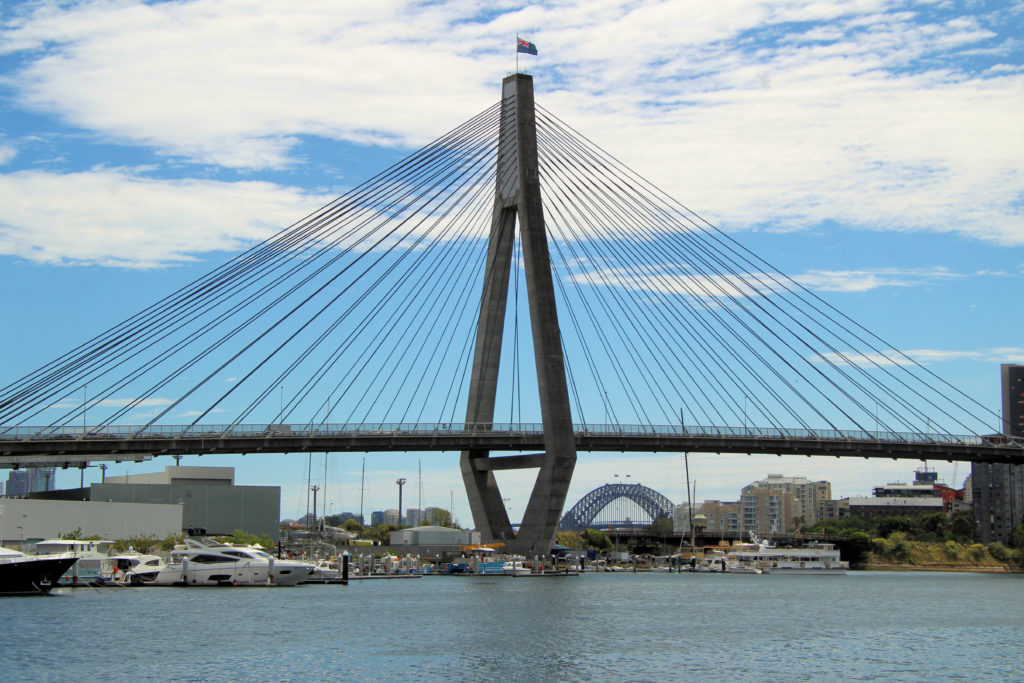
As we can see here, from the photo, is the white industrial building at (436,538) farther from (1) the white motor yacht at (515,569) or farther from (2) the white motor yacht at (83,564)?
(2) the white motor yacht at (83,564)

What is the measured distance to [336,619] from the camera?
49062mm

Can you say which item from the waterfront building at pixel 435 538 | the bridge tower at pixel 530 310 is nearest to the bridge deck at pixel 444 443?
the bridge tower at pixel 530 310

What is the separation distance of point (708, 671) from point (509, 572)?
51752 mm

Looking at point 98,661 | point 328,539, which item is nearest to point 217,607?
point 98,661

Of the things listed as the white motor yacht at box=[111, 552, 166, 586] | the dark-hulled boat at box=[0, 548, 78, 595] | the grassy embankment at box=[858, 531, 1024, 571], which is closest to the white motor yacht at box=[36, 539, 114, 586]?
the white motor yacht at box=[111, 552, 166, 586]

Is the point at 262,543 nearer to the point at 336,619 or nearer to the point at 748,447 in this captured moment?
the point at 748,447

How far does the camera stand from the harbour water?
113 ft

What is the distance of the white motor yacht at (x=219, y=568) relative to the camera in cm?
6894

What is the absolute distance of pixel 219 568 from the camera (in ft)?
226

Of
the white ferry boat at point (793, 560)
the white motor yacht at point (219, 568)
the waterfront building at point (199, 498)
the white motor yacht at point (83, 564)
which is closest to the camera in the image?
the white motor yacht at point (83, 564)

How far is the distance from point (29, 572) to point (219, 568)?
13.4 m

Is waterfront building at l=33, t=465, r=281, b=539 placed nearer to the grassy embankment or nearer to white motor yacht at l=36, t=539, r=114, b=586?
white motor yacht at l=36, t=539, r=114, b=586

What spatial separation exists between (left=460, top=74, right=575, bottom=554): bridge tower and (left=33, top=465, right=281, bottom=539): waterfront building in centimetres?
3422

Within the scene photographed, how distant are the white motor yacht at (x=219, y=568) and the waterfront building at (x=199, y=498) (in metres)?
30.9
